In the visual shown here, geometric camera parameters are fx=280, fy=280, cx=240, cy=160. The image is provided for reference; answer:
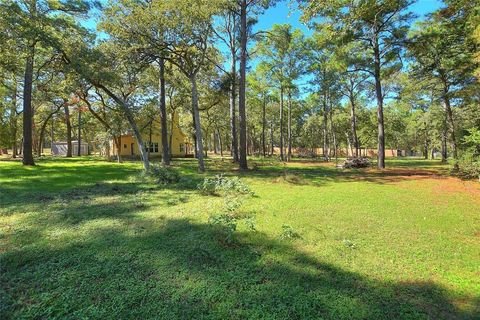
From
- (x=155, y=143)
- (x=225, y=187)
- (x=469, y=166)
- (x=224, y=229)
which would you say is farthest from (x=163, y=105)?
(x=155, y=143)

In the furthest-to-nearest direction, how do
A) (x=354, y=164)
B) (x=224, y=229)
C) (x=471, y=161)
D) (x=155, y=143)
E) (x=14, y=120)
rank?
(x=155, y=143) → (x=14, y=120) → (x=354, y=164) → (x=471, y=161) → (x=224, y=229)

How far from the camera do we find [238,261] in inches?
153

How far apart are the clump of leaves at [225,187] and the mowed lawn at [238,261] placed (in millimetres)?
680

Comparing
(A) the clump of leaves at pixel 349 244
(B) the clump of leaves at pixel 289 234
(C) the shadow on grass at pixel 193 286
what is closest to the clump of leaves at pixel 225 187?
(B) the clump of leaves at pixel 289 234

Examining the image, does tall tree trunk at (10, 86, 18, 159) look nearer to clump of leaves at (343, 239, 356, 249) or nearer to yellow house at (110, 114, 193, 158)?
yellow house at (110, 114, 193, 158)

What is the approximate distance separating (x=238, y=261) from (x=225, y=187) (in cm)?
377

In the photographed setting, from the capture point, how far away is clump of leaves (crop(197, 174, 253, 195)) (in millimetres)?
7695

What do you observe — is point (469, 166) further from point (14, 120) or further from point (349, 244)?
point (14, 120)

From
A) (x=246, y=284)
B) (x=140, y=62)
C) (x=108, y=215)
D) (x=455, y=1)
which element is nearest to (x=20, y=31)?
(x=140, y=62)

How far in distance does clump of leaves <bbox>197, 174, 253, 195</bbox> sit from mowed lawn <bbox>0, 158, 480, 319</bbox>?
0.68 m

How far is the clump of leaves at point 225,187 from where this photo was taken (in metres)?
7.70

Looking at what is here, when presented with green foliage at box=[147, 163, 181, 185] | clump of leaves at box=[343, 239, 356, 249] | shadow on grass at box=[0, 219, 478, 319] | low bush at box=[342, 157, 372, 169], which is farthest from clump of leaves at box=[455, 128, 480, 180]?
green foliage at box=[147, 163, 181, 185]

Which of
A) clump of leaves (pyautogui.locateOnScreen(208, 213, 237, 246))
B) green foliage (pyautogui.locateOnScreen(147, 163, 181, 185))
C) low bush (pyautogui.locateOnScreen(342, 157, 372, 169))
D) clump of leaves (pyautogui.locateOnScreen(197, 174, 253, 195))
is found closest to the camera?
clump of leaves (pyautogui.locateOnScreen(208, 213, 237, 246))

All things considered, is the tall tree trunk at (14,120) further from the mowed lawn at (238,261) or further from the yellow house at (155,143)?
the mowed lawn at (238,261)
